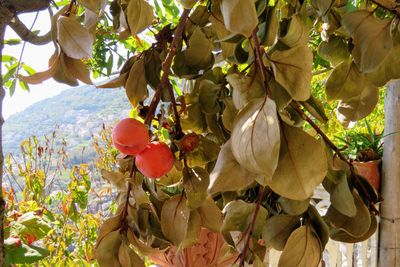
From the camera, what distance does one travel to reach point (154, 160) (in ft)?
1.59

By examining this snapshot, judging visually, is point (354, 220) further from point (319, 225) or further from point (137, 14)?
point (137, 14)

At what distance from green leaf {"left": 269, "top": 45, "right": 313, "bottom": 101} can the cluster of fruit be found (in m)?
0.16

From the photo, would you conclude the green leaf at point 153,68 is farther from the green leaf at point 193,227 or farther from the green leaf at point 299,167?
the green leaf at point 299,167

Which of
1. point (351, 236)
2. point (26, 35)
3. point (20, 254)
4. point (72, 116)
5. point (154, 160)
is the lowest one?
point (72, 116)

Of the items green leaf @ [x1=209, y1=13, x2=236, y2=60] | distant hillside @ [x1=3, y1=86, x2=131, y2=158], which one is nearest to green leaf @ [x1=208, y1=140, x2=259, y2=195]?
green leaf @ [x1=209, y1=13, x2=236, y2=60]

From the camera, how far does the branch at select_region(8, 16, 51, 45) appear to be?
513mm

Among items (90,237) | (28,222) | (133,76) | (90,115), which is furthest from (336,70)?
(90,115)

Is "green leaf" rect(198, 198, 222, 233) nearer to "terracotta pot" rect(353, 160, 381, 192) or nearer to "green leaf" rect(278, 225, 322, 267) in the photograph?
"green leaf" rect(278, 225, 322, 267)

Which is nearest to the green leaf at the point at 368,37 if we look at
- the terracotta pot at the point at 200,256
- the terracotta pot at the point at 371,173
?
the terracotta pot at the point at 200,256

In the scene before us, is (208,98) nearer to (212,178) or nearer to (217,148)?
(217,148)

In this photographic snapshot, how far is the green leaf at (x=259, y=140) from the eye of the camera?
0.29 meters

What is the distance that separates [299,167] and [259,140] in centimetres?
5

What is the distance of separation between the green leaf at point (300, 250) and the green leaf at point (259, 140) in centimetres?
13

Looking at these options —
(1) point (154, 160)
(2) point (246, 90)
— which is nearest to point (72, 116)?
(1) point (154, 160)
